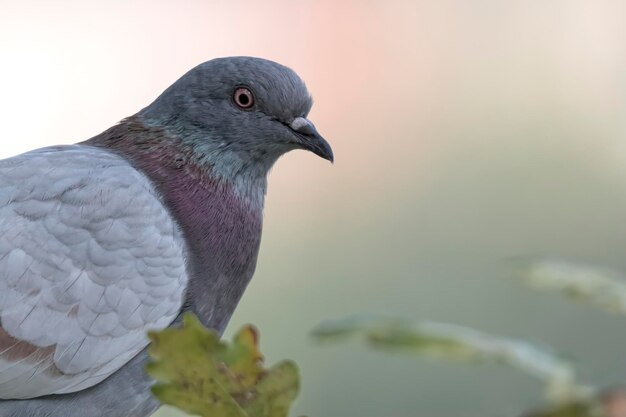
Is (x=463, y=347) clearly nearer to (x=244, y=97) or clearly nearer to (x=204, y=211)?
(x=204, y=211)

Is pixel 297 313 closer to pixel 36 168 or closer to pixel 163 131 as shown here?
pixel 163 131

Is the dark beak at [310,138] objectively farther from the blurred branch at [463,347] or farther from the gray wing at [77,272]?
the blurred branch at [463,347]

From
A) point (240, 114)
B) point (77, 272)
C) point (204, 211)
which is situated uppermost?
point (240, 114)

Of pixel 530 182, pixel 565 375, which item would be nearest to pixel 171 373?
pixel 565 375

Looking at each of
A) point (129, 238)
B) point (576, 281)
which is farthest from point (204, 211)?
point (576, 281)

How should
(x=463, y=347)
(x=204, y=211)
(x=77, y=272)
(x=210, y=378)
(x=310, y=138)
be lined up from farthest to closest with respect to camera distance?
(x=310, y=138), (x=204, y=211), (x=77, y=272), (x=210, y=378), (x=463, y=347)

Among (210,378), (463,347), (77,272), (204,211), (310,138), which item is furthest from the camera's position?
(310,138)

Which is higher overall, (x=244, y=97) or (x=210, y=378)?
(x=244, y=97)

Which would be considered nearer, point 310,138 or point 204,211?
point 204,211
